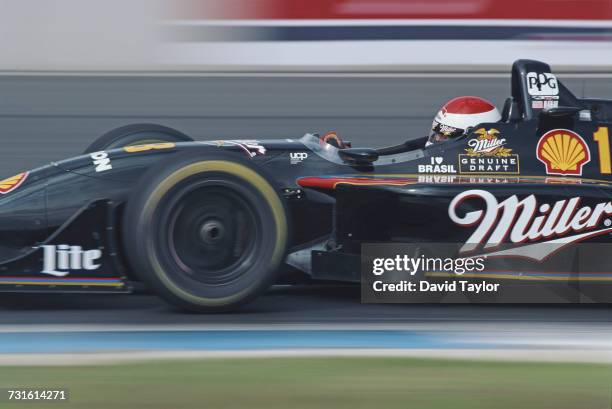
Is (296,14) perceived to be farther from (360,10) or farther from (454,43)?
(454,43)

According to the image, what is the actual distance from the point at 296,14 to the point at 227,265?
5.25 m

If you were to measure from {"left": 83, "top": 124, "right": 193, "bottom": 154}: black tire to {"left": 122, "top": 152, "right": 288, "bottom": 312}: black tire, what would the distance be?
140 centimetres

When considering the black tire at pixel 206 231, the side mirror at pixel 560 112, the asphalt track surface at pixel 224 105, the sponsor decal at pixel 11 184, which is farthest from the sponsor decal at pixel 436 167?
the asphalt track surface at pixel 224 105

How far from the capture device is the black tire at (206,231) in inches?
214

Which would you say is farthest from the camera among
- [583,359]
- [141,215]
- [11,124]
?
[11,124]

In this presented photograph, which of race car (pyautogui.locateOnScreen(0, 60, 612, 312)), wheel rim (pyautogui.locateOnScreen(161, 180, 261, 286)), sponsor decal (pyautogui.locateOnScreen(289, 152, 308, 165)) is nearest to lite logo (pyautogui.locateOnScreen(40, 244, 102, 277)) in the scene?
race car (pyautogui.locateOnScreen(0, 60, 612, 312))

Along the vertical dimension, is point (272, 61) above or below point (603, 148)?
above

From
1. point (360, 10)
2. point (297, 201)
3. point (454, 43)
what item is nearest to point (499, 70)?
point (454, 43)

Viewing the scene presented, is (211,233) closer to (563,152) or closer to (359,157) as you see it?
(359,157)

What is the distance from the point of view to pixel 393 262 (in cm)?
581

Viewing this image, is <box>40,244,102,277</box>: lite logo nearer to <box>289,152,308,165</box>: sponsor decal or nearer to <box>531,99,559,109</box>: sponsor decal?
<box>289,152,308,165</box>: sponsor decal

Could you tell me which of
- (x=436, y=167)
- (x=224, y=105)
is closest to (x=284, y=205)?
(x=436, y=167)

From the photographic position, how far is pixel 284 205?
558cm

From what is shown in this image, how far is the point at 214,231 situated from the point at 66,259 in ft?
2.31
